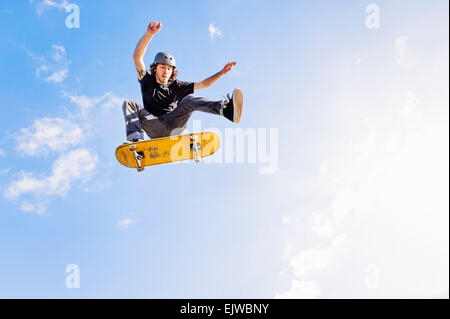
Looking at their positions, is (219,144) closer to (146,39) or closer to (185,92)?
(185,92)

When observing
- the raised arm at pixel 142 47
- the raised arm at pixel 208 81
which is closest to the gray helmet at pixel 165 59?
the raised arm at pixel 142 47

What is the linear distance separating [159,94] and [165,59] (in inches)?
31.9

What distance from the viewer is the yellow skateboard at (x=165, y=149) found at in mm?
8164

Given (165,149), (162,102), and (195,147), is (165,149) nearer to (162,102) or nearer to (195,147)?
(195,147)

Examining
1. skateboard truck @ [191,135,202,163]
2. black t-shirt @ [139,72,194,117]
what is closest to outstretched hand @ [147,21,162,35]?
black t-shirt @ [139,72,194,117]

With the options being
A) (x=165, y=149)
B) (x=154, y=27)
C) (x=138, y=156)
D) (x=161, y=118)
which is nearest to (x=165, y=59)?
(x=154, y=27)

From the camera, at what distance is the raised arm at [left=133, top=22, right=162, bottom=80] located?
748 cm

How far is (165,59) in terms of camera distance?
8.34m

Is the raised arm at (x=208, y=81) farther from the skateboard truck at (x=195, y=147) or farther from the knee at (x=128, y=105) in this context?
the knee at (x=128, y=105)

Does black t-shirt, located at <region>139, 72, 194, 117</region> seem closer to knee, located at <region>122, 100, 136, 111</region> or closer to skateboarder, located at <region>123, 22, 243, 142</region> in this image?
skateboarder, located at <region>123, 22, 243, 142</region>

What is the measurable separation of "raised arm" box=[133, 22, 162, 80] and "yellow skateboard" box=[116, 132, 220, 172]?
1.61 m

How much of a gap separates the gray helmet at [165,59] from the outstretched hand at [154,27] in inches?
33.3

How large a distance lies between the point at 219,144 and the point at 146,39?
9.33 feet

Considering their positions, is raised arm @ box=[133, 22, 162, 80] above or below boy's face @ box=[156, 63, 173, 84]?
above
